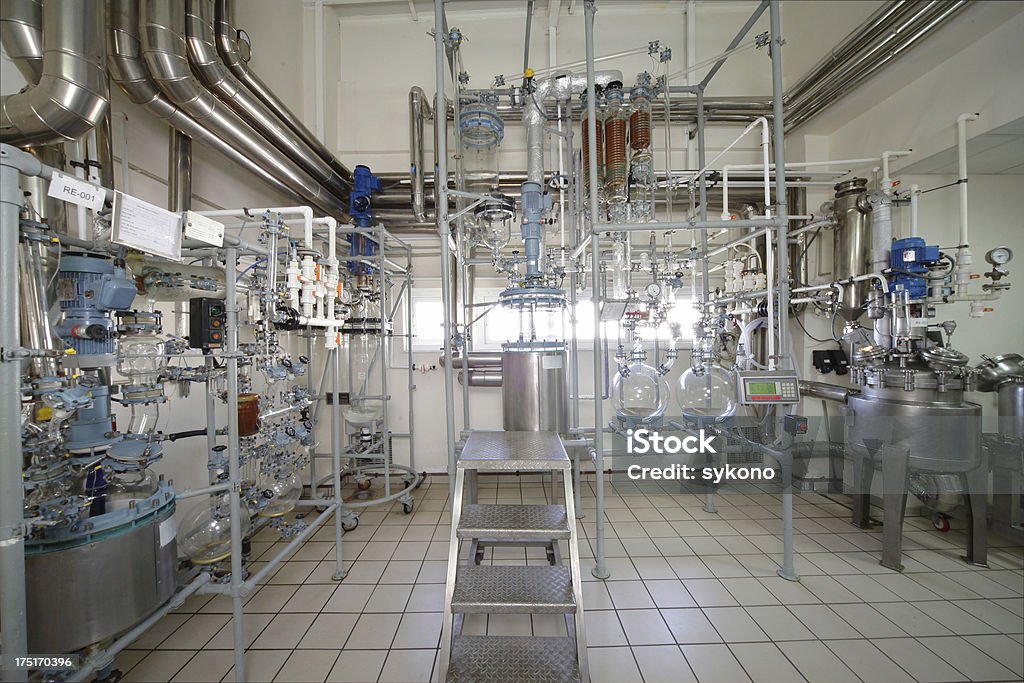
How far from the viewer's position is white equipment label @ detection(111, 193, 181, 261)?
1.20 meters

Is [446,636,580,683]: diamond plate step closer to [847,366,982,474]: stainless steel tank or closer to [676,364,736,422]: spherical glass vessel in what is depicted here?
[676,364,736,422]: spherical glass vessel

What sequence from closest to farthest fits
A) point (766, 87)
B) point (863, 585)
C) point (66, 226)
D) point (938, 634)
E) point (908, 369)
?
point (66, 226) → point (938, 634) → point (863, 585) → point (908, 369) → point (766, 87)

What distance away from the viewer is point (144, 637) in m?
1.88

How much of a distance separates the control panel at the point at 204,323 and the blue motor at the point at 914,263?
4.30 metres

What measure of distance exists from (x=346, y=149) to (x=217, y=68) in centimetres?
190

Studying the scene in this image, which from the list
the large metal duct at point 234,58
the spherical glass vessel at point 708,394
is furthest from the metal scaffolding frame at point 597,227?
the large metal duct at point 234,58

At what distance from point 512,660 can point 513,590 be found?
250 millimetres

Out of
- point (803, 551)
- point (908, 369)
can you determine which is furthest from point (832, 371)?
point (803, 551)

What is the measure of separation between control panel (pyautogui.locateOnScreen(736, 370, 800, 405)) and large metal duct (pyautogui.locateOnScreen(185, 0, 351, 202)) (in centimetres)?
347

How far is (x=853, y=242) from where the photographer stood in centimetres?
289

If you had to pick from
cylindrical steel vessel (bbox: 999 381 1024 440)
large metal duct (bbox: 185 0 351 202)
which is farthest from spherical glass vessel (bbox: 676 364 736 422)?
large metal duct (bbox: 185 0 351 202)

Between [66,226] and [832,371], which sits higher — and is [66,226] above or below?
above

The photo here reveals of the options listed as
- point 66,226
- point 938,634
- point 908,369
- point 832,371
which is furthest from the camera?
point 832,371

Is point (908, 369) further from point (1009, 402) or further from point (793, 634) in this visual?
point (793, 634)
